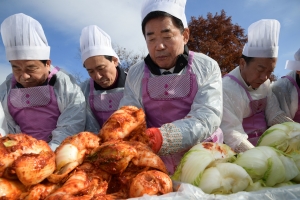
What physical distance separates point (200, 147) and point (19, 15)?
8.31 ft

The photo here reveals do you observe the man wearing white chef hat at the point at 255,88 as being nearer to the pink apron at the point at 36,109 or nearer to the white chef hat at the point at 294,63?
the white chef hat at the point at 294,63

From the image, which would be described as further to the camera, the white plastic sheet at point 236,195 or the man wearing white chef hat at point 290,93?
the man wearing white chef hat at point 290,93

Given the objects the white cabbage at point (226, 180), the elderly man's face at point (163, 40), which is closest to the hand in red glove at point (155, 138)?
the white cabbage at point (226, 180)

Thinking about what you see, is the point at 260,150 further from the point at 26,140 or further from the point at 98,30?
the point at 98,30

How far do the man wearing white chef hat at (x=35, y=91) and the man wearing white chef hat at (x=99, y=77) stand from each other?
0.23 meters

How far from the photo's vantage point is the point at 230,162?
5.49 feet

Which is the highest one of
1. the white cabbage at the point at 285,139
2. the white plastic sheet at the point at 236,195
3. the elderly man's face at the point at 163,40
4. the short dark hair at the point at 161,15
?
the short dark hair at the point at 161,15

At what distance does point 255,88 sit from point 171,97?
1610 mm

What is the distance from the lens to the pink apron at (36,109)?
3.16 meters

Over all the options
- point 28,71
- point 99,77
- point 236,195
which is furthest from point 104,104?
point 236,195

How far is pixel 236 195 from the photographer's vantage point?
4.37 ft

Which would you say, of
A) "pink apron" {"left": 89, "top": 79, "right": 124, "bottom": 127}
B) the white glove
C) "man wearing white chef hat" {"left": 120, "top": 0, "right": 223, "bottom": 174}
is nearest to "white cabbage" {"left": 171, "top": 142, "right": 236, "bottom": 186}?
"man wearing white chef hat" {"left": 120, "top": 0, "right": 223, "bottom": 174}

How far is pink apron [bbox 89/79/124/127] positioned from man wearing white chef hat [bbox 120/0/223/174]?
1.90 feet

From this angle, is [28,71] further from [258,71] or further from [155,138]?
[258,71]
